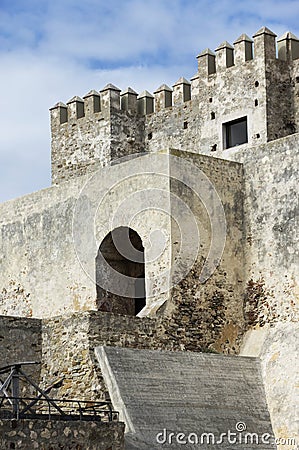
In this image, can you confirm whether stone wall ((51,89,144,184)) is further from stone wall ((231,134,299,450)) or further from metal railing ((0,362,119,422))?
metal railing ((0,362,119,422))

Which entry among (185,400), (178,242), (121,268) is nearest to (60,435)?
(185,400)

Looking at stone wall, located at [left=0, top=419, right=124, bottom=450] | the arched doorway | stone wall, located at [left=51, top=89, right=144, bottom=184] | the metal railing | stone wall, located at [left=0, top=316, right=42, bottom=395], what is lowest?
stone wall, located at [left=0, top=419, right=124, bottom=450]

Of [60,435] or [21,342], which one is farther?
[21,342]

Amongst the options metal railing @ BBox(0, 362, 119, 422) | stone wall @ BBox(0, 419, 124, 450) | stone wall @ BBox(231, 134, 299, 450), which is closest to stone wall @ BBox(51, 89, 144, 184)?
stone wall @ BBox(231, 134, 299, 450)

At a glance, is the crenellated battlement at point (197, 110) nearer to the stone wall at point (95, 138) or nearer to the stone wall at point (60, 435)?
the stone wall at point (95, 138)

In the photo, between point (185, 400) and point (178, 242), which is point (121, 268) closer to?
point (178, 242)

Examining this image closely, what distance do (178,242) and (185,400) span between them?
312 cm

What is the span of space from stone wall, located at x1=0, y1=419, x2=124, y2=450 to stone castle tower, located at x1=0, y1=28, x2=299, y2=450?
0.51 ft

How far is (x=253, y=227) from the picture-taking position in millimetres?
19734

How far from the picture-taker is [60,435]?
48.6ft

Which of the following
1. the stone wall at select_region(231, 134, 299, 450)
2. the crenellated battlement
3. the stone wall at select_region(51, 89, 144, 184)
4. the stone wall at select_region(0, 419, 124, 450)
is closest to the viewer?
the stone wall at select_region(0, 419, 124, 450)

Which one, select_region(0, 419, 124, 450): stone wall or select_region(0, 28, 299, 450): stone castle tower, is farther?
select_region(0, 28, 299, 450): stone castle tower

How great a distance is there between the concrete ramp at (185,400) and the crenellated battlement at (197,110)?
18.6 feet

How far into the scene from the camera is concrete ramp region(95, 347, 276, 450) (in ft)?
53.5
